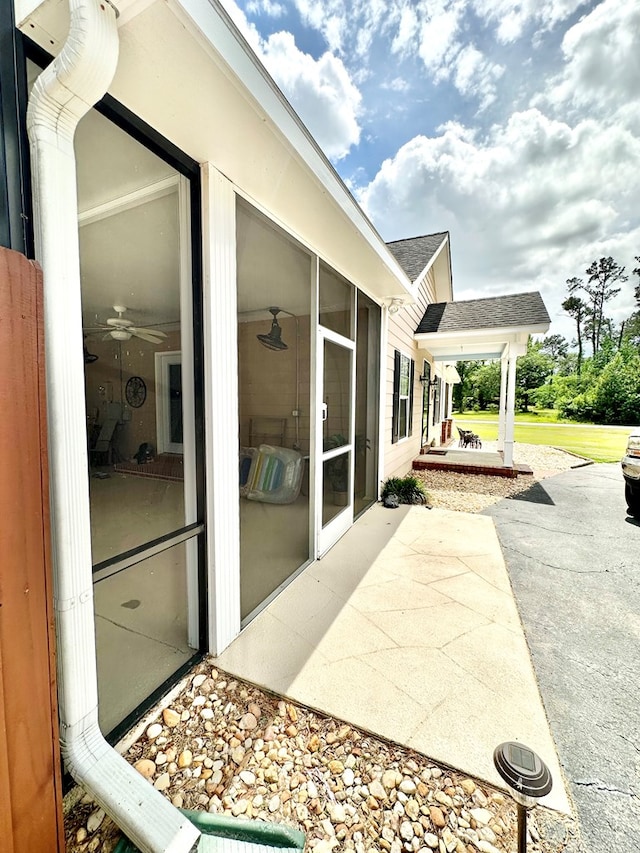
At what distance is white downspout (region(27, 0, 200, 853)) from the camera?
1030mm

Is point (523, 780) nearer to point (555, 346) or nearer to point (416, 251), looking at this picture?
point (416, 251)

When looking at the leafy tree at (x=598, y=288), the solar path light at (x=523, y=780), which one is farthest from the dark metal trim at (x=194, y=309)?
the leafy tree at (x=598, y=288)

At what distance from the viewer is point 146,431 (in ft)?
5.46

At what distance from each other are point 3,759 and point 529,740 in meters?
1.92

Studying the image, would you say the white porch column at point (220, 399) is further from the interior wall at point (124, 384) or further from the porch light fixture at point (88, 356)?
the porch light fixture at point (88, 356)

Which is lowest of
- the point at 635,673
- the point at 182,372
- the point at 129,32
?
the point at 635,673

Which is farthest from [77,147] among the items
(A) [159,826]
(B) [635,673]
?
(B) [635,673]

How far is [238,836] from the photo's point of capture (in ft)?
3.90

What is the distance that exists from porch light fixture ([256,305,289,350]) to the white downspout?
1.50 m

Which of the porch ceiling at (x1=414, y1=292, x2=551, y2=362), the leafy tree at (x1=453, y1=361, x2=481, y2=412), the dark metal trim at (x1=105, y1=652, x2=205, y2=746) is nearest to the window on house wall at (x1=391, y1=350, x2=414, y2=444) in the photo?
the porch ceiling at (x1=414, y1=292, x2=551, y2=362)

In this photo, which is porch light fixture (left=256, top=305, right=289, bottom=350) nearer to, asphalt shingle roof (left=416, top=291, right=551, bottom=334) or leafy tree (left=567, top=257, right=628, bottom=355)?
asphalt shingle roof (left=416, top=291, right=551, bottom=334)

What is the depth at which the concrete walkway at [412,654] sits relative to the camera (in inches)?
62.5

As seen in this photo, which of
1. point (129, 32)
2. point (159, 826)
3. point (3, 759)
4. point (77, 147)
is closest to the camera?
point (3, 759)

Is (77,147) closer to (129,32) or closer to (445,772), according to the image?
(129,32)
